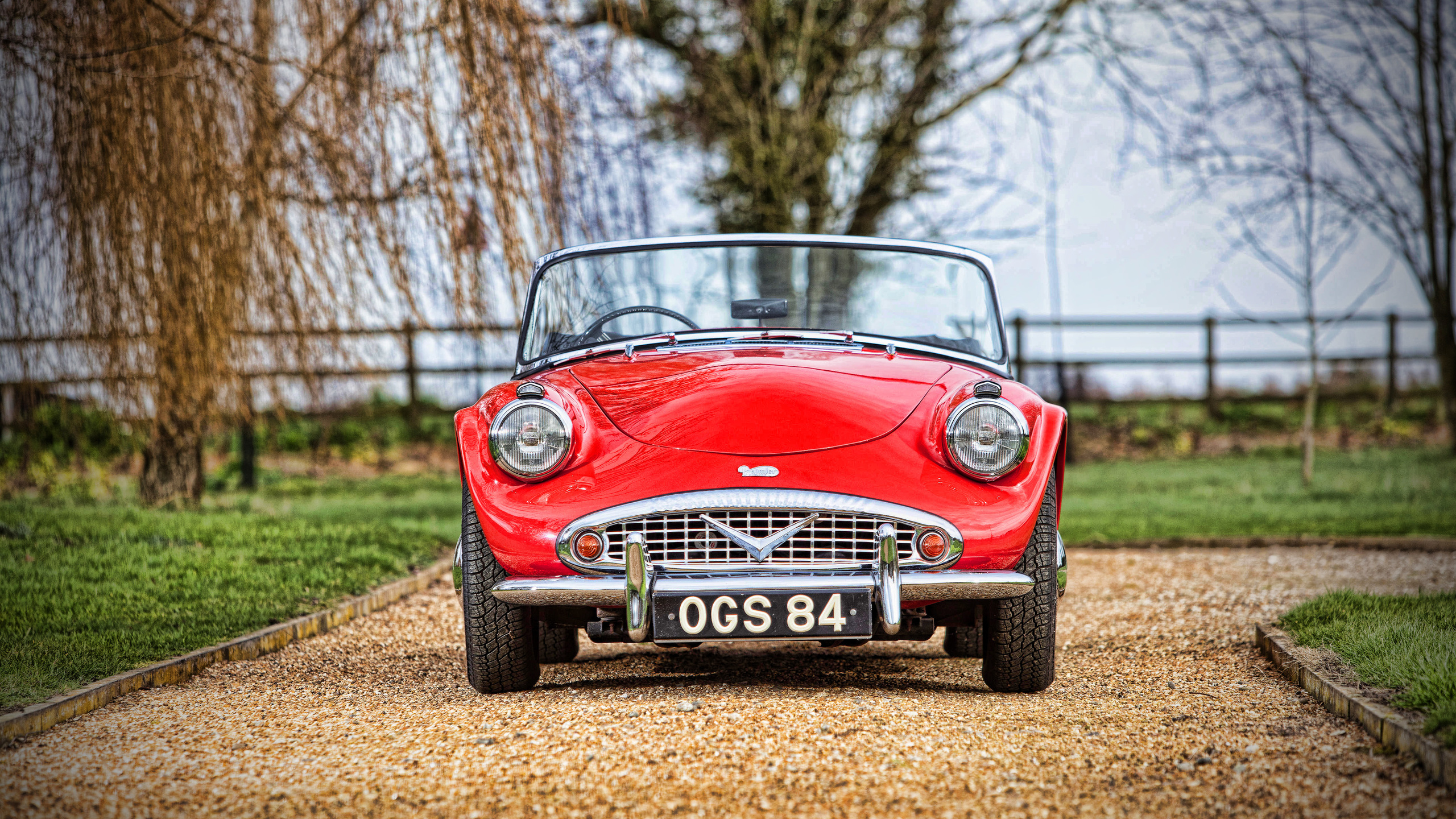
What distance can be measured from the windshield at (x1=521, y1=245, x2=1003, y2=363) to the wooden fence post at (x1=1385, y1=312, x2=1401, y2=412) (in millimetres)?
12758

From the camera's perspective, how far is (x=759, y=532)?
10.1ft

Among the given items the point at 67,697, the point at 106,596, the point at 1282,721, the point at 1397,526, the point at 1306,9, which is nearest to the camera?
the point at 1282,721

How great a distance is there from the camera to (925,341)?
158 inches

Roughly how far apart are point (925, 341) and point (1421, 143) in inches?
395

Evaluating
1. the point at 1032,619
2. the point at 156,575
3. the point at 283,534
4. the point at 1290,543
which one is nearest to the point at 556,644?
the point at 1032,619

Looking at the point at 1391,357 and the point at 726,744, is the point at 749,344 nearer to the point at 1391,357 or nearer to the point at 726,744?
the point at 726,744

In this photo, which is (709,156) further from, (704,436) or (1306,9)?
(704,436)

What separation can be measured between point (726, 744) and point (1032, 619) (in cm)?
104

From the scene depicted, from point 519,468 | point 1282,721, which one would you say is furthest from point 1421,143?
point 519,468

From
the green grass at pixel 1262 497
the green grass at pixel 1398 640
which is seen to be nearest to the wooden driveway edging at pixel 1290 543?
the green grass at pixel 1262 497

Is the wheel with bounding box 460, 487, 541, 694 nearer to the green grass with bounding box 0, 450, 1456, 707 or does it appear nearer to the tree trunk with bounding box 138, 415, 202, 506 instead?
the green grass with bounding box 0, 450, 1456, 707

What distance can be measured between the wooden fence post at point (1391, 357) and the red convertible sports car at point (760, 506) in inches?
526

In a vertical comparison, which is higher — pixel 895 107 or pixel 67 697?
pixel 895 107

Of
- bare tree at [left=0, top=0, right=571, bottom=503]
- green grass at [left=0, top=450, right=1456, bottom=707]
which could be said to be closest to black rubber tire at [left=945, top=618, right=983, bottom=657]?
green grass at [left=0, top=450, right=1456, bottom=707]
